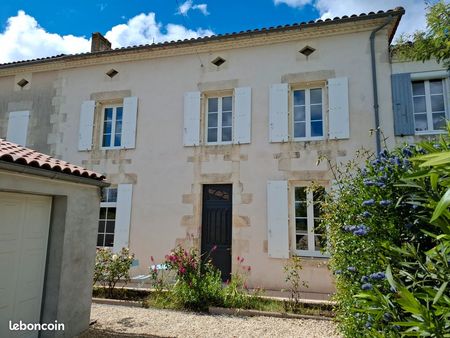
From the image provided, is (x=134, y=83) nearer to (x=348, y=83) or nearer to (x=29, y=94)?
(x=29, y=94)

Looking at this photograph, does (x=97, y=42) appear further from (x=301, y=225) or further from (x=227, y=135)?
(x=301, y=225)

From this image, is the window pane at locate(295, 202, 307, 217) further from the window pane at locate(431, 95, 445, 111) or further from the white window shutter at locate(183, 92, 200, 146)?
the window pane at locate(431, 95, 445, 111)

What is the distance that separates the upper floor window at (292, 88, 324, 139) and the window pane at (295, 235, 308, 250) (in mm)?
2272

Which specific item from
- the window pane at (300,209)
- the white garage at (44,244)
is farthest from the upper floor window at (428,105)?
the white garage at (44,244)

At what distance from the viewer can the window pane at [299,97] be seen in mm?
7867

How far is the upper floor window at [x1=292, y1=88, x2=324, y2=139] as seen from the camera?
25.0ft

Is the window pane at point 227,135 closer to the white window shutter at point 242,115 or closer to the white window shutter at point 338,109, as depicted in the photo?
the white window shutter at point 242,115

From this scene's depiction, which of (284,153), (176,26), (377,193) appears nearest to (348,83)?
(284,153)

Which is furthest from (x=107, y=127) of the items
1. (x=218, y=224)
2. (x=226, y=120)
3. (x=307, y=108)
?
(x=307, y=108)

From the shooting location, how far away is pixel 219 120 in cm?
823

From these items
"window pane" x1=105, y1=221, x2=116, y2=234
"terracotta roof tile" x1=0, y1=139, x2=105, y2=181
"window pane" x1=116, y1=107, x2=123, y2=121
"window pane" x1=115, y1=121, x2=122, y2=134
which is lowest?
"window pane" x1=105, y1=221, x2=116, y2=234

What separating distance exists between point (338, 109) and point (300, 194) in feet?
6.86

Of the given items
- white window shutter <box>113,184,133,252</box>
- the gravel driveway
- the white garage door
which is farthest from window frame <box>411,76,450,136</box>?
the white garage door

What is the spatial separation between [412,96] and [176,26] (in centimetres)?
574
